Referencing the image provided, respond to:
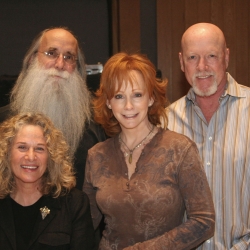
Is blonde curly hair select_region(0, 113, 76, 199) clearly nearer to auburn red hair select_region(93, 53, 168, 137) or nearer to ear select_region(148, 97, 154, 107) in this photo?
auburn red hair select_region(93, 53, 168, 137)

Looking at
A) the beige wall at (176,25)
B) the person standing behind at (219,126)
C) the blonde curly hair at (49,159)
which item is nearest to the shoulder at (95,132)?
the person standing behind at (219,126)

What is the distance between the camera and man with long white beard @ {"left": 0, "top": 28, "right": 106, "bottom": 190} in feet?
10.2

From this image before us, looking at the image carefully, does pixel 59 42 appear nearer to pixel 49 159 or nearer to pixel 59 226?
pixel 49 159

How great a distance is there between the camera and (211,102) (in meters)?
2.72

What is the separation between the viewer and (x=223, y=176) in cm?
253

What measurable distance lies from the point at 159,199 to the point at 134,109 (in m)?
0.42

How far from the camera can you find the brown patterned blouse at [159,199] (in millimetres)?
2100

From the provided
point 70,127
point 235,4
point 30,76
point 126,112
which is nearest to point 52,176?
point 126,112

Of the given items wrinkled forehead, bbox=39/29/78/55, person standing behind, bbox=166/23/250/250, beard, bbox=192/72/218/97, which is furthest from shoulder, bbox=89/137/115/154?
wrinkled forehead, bbox=39/29/78/55

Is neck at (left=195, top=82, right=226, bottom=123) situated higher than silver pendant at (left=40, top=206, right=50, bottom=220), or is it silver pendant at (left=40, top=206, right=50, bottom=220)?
neck at (left=195, top=82, right=226, bottom=123)

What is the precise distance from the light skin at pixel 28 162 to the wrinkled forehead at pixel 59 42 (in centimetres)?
90

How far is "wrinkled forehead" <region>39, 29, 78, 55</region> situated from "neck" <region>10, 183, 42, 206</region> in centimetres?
107

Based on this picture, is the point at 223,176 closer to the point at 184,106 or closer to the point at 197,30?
the point at 184,106

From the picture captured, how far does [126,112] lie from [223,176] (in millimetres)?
633
